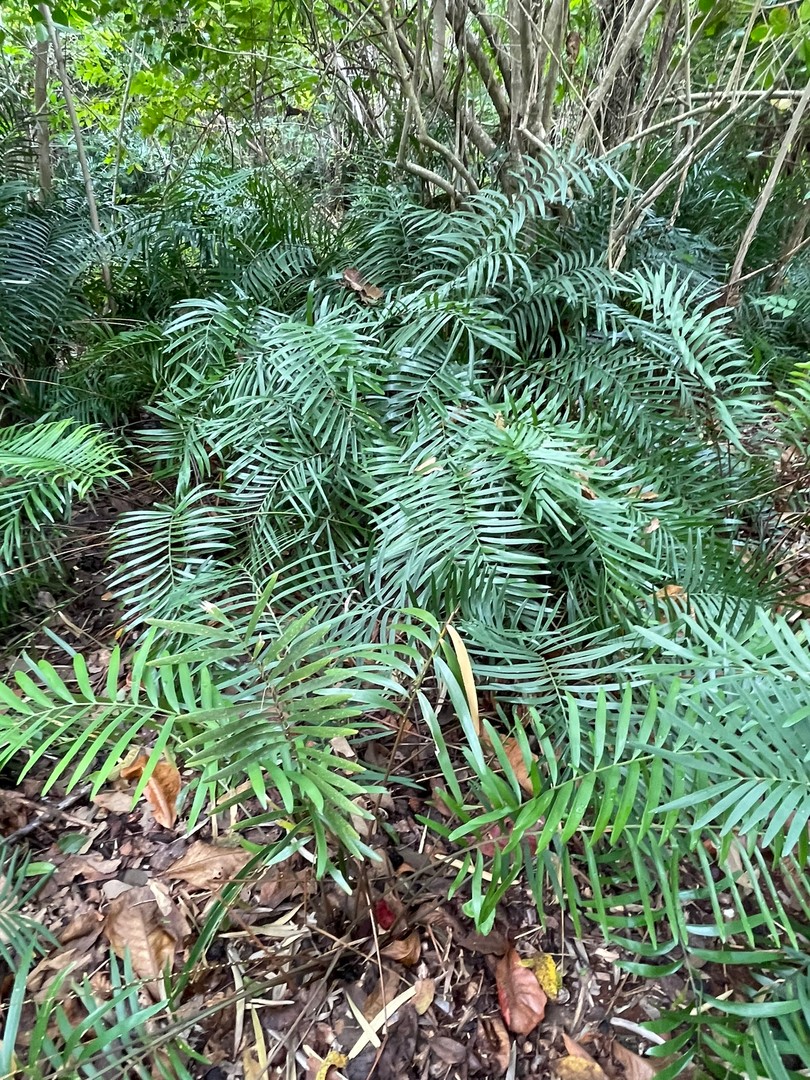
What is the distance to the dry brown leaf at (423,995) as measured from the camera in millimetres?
811

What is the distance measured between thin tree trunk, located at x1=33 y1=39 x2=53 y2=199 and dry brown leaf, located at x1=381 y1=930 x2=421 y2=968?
2.17 m

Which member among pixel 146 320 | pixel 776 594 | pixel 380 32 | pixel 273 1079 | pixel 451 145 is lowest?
pixel 273 1079

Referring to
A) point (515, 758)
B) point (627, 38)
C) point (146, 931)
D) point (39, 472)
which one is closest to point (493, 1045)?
point (515, 758)

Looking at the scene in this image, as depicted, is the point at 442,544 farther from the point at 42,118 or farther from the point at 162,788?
the point at 42,118

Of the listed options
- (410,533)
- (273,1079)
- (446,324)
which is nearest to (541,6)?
(446,324)

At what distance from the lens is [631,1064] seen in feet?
2.50

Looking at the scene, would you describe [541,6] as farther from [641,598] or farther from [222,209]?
[641,598]

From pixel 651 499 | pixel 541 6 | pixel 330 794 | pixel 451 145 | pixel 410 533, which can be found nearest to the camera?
pixel 330 794

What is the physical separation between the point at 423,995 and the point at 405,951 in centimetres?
5

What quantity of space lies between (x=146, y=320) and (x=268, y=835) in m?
1.49

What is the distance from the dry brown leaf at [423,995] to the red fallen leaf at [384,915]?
3.1 inches

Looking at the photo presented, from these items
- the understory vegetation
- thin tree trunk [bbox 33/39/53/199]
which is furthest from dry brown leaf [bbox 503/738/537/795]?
thin tree trunk [bbox 33/39/53/199]

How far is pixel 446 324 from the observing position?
5.11 ft

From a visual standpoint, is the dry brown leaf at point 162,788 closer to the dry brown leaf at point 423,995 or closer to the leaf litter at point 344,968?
the leaf litter at point 344,968
